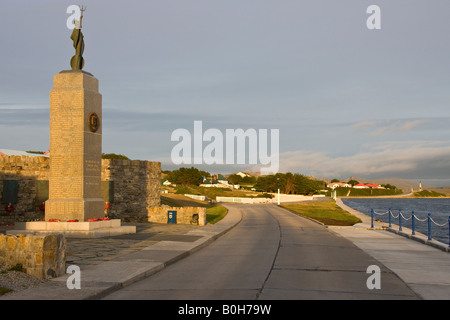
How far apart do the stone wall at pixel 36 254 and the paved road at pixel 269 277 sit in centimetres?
203

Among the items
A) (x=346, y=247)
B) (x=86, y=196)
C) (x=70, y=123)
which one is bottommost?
(x=346, y=247)

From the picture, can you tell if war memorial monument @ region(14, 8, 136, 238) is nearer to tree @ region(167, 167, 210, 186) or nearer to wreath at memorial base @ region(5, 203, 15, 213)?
wreath at memorial base @ region(5, 203, 15, 213)

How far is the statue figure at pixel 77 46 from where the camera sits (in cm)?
2128

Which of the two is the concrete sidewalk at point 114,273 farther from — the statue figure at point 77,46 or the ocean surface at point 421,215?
the ocean surface at point 421,215

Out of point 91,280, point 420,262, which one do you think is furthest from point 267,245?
point 91,280

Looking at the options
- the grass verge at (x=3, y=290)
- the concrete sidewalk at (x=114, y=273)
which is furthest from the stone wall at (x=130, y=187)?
the grass verge at (x=3, y=290)

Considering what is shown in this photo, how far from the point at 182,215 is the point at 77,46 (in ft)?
40.8

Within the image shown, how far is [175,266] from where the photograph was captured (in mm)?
12891

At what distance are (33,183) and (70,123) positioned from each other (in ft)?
23.2

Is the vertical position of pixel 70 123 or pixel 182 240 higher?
pixel 70 123

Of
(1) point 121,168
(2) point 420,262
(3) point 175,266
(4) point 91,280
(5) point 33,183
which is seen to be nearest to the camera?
(4) point 91,280

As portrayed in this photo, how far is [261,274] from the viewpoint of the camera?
11.4 metres
